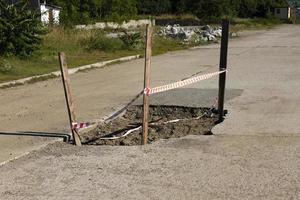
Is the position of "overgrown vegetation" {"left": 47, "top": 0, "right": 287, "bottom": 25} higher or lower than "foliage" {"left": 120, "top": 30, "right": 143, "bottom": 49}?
lower

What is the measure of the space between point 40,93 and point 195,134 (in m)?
5.35

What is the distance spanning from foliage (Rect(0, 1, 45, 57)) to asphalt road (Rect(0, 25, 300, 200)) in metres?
6.26

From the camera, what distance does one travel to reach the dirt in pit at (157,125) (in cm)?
815

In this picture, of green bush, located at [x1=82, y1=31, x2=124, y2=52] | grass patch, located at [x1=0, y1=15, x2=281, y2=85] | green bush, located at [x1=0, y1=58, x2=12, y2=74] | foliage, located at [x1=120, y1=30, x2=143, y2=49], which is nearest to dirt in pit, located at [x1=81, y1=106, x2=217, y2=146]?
grass patch, located at [x1=0, y1=15, x2=281, y2=85]

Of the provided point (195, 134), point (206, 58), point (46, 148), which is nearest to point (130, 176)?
point (46, 148)

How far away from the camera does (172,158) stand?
22.2 feet

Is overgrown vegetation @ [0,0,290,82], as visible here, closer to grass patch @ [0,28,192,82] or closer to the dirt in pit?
grass patch @ [0,28,192,82]

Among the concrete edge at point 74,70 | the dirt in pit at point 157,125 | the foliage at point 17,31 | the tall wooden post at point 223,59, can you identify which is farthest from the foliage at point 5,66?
the tall wooden post at point 223,59

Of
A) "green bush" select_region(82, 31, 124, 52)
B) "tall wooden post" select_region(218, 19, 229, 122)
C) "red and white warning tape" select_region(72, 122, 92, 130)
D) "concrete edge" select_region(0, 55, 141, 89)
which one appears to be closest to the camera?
"red and white warning tape" select_region(72, 122, 92, 130)

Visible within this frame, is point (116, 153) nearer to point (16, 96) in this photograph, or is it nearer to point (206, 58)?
point (16, 96)

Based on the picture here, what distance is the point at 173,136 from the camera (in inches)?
324

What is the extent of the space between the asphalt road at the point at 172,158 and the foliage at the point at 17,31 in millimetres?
6264

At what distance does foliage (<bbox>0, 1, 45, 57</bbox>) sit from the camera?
18.0 metres

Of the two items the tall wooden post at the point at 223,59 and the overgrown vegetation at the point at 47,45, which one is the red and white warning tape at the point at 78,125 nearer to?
the tall wooden post at the point at 223,59
